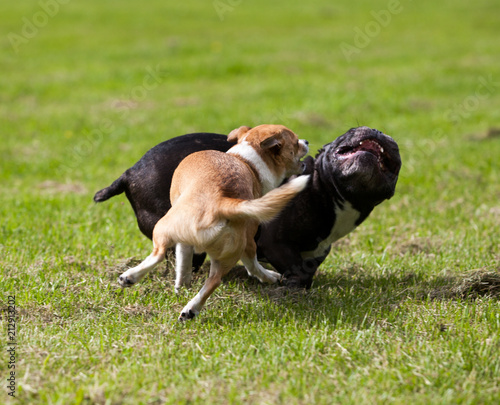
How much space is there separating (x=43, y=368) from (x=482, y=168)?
6.64 m

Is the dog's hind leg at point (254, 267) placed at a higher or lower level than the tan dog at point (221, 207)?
lower

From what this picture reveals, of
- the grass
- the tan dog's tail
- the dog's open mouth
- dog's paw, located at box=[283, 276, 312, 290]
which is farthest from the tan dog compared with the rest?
the dog's open mouth

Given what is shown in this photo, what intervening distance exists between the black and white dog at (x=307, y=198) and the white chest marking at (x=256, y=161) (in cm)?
26

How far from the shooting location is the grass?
128 inches

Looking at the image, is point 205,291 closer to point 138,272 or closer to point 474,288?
point 138,272

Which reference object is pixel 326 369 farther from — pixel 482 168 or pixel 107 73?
pixel 107 73

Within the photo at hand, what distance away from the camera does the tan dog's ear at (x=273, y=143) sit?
15.5ft

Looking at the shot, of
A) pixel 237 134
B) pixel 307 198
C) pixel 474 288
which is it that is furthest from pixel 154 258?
pixel 474 288

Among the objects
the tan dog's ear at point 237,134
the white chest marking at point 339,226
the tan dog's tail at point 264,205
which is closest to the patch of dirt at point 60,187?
the tan dog's ear at point 237,134

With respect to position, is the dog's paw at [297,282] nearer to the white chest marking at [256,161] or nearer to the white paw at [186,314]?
the white chest marking at [256,161]

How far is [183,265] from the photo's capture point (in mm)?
4508

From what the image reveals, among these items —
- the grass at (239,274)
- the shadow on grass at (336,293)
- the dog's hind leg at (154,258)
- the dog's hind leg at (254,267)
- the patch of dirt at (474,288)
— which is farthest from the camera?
the dog's hind leg at (254,267)

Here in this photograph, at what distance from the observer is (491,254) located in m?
5.46

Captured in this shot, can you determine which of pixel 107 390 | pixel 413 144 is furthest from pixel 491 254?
pixel 413 144
